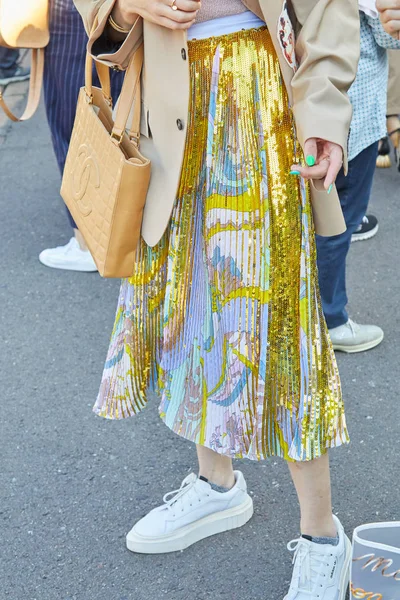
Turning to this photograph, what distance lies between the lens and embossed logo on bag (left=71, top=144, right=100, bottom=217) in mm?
1800

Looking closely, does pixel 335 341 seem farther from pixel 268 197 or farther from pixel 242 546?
pixel 268 197

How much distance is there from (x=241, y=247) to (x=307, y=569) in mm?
771

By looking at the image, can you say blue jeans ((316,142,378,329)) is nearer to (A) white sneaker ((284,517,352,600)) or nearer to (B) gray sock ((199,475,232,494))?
(B) gray sock ((199,475,232,494))

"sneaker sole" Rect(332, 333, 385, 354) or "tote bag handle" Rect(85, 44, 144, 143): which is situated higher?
"tote bag handle" Rect(85, 44, 144, 143)

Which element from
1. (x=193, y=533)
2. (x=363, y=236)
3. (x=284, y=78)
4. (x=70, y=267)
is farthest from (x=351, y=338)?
(x=284, y=78)

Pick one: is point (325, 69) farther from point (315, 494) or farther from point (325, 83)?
point (315, 494)

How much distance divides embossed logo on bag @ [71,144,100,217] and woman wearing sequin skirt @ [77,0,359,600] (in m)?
0.12

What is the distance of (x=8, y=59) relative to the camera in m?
6.38

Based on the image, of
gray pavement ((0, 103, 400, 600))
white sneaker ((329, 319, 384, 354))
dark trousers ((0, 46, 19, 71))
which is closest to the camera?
gray pavement ((0, 103, 400, 600))

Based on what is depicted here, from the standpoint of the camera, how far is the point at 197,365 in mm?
1896

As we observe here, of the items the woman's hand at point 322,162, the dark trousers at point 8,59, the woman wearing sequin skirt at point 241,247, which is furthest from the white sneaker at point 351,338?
the dark trousers at point 8,59

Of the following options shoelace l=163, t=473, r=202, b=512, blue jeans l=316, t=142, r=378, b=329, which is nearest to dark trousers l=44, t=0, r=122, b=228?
blue jeans l=316, t=142, r=378, b=329

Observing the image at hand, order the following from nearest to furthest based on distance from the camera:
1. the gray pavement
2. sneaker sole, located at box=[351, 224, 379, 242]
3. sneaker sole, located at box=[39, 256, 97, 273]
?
the gray pavement < sneaker sole, located at box=[39, 256, 97, 273] < sneaker sole, located at box=[351, 224, 379, 242]

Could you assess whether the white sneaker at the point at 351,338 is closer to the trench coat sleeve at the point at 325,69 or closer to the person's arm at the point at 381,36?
the person's arm at the point at 381,36
